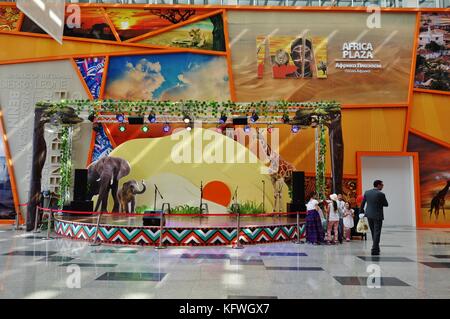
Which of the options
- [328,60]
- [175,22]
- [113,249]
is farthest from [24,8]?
[328,60]

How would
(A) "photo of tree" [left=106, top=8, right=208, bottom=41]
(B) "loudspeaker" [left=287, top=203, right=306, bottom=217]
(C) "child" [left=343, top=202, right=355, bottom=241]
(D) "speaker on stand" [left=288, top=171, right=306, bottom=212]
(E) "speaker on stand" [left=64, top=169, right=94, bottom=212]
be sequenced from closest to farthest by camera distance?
(C) "child" [left=343, top=202, right=355, bottom=241] < (E) "speaker on stand" [left=64, top=169, right=94, bottom=212] < (B) "loudspeaker" [left=287, top=203, right=306, bottom=217] < (D) "speaker on stand" [left=288, top=171, right=306, bottom=212] < (A) "photo of tree" [left=106, top=8, right=208, bottom=41]

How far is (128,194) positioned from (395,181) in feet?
36.0

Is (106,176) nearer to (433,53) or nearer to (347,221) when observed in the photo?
(347,221)

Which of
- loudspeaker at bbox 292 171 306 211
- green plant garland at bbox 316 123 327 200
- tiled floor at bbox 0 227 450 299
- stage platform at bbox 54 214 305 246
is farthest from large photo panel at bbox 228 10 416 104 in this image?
tiled floor at bbox 0 227 450 299

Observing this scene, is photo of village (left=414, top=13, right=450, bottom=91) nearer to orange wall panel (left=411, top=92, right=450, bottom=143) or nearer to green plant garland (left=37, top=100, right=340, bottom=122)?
orange wall panel (left=411, top=92, right=450, bottom=143)

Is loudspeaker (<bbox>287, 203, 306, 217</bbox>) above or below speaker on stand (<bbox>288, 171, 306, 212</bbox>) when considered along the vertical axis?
below

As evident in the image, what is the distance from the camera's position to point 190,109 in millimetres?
12773

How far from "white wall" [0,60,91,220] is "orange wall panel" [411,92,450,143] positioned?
13557mm

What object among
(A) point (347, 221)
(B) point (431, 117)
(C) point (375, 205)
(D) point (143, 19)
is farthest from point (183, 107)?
(B) point (431, 117)

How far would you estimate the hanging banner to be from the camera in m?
13.7

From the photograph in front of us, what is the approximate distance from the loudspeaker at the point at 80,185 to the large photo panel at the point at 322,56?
6.98 m

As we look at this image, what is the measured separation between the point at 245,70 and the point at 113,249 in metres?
10.2

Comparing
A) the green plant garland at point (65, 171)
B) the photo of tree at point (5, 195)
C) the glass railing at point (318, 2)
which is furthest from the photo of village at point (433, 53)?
the photo of tree at point (5, 195)
